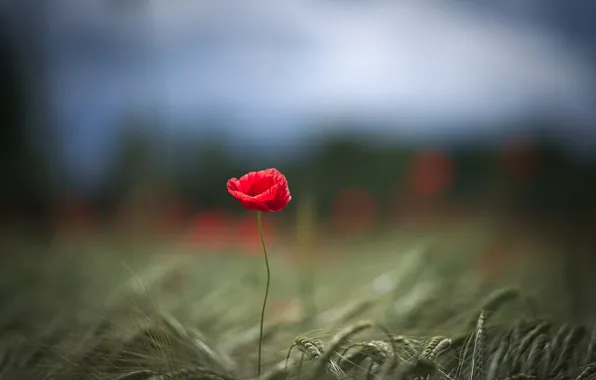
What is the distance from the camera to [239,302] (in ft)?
3.75

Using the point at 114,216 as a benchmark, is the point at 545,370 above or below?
above

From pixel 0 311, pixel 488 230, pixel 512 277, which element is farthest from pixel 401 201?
pixel 0 311

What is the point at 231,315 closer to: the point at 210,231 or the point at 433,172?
the point at 210,231

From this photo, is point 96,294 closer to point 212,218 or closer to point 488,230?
point 212,218

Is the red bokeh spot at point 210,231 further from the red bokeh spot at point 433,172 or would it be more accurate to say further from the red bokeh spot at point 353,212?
the red bokeh spot at point 433,172

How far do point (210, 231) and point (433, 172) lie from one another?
0.55 metres

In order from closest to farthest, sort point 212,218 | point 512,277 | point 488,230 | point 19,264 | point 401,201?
point 512,277, point 19,264, point 488,230, point 212,218, point 401,201

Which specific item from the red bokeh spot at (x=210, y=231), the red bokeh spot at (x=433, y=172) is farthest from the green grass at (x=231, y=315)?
the red bokeh spot at (x=433, y=172)

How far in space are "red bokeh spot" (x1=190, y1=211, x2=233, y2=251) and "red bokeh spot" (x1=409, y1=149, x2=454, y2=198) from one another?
0.50m

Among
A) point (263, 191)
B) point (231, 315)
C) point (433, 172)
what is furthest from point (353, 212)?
point (263, 191)

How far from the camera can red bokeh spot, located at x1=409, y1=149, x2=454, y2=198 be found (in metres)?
1.69

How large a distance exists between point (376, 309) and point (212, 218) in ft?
2.84

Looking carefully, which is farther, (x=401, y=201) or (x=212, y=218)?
(x=401, y=201)

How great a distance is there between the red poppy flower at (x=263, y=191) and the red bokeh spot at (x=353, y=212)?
4.42ft
